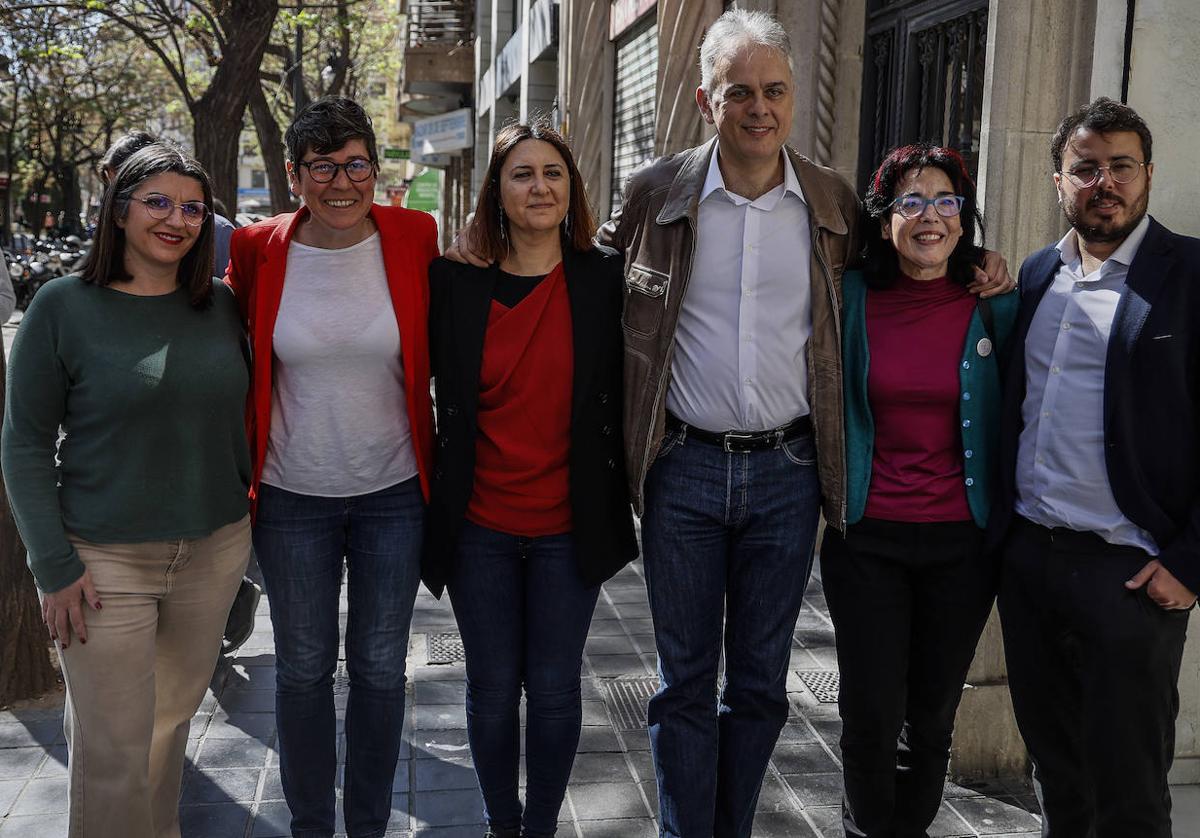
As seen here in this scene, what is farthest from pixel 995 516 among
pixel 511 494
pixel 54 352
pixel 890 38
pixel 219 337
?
pixel 890 38

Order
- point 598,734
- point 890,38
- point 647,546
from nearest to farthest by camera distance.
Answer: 1. point 647,546
2. point 598,734
3. point 890,38

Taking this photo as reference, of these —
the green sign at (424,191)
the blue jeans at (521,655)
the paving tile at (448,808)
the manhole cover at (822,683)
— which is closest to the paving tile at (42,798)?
the paving tile at (448,808)

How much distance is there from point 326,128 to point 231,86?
355 inches

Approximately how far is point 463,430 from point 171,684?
105 centimetres

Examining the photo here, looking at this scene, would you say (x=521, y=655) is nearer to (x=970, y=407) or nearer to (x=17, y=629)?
(x=970, y=407)

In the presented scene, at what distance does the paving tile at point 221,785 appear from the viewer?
409 centimetres

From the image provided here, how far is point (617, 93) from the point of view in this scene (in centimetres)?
1241

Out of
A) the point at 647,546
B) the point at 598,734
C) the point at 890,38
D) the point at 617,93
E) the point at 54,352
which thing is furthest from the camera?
the point at 617,93

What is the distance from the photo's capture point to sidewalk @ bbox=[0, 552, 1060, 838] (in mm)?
3936

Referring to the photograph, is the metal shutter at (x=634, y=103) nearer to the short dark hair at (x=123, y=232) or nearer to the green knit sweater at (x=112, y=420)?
the short dark hair at (x=123, y=232)

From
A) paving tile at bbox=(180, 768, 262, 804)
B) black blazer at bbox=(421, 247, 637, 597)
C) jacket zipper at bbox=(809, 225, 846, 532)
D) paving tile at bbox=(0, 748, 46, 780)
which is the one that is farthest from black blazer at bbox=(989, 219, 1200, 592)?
paving tile at bbox=(0, 748, 46, 780)

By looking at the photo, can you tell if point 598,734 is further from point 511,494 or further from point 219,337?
point 219,337

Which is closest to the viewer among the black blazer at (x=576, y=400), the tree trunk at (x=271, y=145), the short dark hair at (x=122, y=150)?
the black blazer at (x=576, y=400)

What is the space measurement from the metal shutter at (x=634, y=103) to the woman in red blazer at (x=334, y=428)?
24.2 feet
